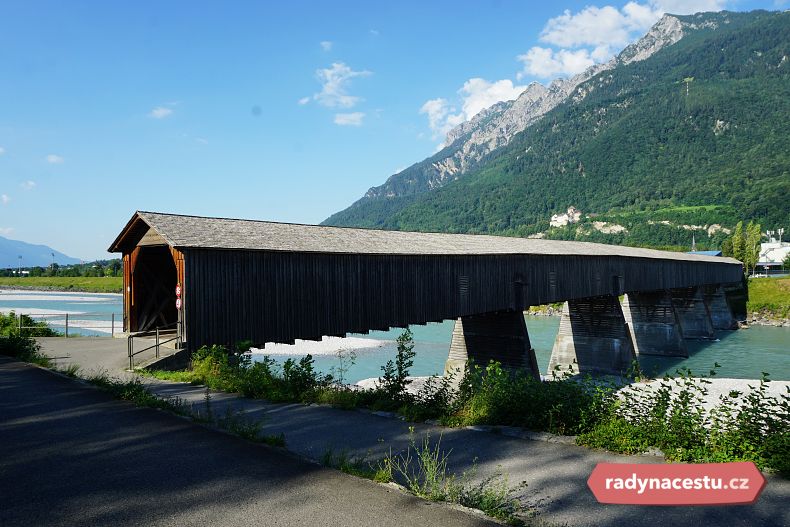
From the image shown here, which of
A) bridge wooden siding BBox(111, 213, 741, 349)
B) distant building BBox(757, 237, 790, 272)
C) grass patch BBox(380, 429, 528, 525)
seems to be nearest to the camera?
grass patch BBox(380, 429, 528, 525)

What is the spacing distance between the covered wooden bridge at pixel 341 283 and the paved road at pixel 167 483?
491 cm

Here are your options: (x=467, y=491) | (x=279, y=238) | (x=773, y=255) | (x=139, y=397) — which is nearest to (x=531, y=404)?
(x=467, y=491)

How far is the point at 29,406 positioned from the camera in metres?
8.18

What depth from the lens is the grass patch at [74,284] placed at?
98.8 meters

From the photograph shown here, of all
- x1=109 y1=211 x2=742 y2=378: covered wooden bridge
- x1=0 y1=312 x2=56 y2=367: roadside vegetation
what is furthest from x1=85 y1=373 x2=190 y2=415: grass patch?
x1=0 y1=312 x2=56 y2=367: roadside vegetation

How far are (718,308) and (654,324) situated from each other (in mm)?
17467

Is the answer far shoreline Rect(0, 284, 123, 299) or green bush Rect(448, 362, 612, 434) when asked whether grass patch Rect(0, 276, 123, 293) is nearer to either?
far shoreline Rect(0, 284, 123, 299)

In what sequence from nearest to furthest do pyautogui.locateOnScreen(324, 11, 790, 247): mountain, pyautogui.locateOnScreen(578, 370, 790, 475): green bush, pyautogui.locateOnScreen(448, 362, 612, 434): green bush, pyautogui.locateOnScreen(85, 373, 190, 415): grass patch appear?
pyautogui.locateOnScreen(578, 370, 790, 475): green bush < pyautogui.locateOnScreen(448, 362, 612, 434): green bush < pyautogui.locateOnScreen(85, 373, 190, 415): grass patch < pyautogui.locateOnScreen(324, 11, 790, 247): mountain

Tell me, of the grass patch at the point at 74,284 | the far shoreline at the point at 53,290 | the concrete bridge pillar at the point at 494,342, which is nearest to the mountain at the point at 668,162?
the concrete bridge pillar at the point at 494,342

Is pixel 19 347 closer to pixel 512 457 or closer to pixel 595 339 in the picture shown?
pixel 512 457

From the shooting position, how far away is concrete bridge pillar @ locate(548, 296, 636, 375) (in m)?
26.8

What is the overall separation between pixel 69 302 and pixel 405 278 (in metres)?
79.8

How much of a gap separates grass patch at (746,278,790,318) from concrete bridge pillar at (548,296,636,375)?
3163 centimetres

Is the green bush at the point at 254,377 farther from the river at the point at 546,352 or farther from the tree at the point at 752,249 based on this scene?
the tree at the point at 752,249
